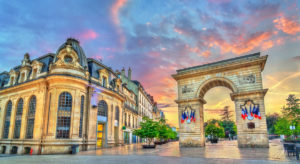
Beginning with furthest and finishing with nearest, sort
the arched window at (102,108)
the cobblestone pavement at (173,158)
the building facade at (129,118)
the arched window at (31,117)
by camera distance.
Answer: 1. the building facade at (129,118)
2. the arched window at (102,108)
3. the arched window at (31,117)
4. the cobblestone pavement at (173,158)

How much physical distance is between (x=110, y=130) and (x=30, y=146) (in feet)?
37.5

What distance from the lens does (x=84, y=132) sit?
27.2 m

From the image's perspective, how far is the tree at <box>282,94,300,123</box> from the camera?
5571cm

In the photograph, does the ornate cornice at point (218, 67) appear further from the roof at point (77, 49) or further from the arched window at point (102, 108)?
the roof at point (77, 49)

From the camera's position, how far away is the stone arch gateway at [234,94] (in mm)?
24969

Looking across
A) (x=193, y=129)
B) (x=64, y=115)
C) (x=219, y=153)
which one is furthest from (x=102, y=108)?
(x=219, y=153)

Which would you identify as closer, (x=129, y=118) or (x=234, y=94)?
(x=234, y=94)

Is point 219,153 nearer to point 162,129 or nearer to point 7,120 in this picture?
point 162,129

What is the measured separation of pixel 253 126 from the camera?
81.8 ft

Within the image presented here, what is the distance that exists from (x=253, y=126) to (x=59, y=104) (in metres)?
25.3

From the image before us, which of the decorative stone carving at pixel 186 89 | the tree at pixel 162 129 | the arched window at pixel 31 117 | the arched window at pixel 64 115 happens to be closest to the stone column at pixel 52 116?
the arched window at pixel 64 115

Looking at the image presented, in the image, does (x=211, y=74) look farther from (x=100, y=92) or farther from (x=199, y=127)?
(x=100, y=92)

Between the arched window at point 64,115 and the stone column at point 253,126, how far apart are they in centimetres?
2249

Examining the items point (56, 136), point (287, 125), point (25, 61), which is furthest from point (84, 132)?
point (287, 125)
